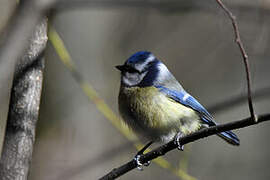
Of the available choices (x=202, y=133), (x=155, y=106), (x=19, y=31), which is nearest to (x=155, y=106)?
(x=155, y=106)

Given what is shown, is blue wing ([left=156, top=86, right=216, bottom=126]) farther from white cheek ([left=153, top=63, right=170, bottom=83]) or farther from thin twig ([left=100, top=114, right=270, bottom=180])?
thin twig ([left=100, top=114, right=270, bottom=180])

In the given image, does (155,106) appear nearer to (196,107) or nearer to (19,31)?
(196,107)

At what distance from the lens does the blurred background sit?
4973 millimetres

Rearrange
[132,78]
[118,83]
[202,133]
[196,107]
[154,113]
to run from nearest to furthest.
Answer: [202,133] → [154,113] → [196,107] → [132,78] → [118,83]

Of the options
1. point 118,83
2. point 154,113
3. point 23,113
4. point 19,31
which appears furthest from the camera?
point 118,83

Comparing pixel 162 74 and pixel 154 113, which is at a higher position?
pixel 162 74

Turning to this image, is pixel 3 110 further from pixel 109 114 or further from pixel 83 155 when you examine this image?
pixel 109 114

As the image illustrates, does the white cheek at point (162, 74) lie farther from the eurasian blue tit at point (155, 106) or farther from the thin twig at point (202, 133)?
the thin twig at point (202, 133)

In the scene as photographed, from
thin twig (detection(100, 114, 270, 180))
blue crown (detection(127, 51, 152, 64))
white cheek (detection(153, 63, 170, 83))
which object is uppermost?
blue crown (detection(127, 51, 152, 64))

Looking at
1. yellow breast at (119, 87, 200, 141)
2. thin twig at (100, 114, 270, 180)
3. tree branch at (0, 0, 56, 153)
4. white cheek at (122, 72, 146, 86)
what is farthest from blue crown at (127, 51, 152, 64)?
tree branch at (0, 0, 56, 153)

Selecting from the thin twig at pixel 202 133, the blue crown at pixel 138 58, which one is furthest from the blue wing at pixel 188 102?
the thin twig at pixel 202 133

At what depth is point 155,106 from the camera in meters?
3.03

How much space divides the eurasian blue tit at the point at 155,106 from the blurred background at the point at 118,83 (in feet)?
3.78

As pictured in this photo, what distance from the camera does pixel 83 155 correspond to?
16.2 feet
